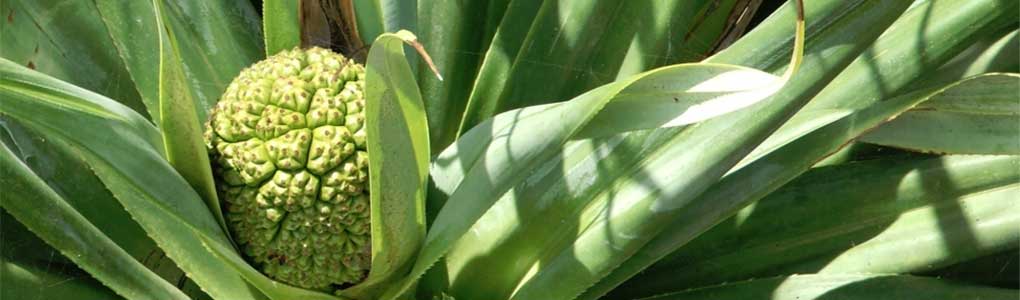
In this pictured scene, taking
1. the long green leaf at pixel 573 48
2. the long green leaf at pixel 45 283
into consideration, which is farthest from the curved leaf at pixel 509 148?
the long green leaf at pixel 45 283

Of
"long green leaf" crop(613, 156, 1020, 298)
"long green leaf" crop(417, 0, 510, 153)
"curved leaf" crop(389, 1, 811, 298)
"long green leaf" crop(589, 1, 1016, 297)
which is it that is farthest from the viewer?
"long green leaf" crop(417, 0, 510, 153)

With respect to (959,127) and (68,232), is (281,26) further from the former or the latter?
(959,127)

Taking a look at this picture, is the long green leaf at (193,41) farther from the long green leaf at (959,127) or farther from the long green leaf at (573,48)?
the long green leaf at (959,127)

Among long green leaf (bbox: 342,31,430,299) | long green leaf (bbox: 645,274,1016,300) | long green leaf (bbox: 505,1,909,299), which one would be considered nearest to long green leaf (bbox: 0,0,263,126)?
long green leaf (bbox: 342,31,430,299)

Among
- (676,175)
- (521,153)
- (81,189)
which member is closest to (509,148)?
(521,153)

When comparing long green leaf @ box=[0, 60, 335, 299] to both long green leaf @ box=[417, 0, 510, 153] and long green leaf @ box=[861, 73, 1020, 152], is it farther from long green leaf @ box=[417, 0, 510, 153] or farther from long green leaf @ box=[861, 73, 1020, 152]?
long green leaf @ box=[861, 73, 1020, 152]

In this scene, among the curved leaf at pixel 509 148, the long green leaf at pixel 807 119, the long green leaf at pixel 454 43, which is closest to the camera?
the curved leaf at pixel 509 148
